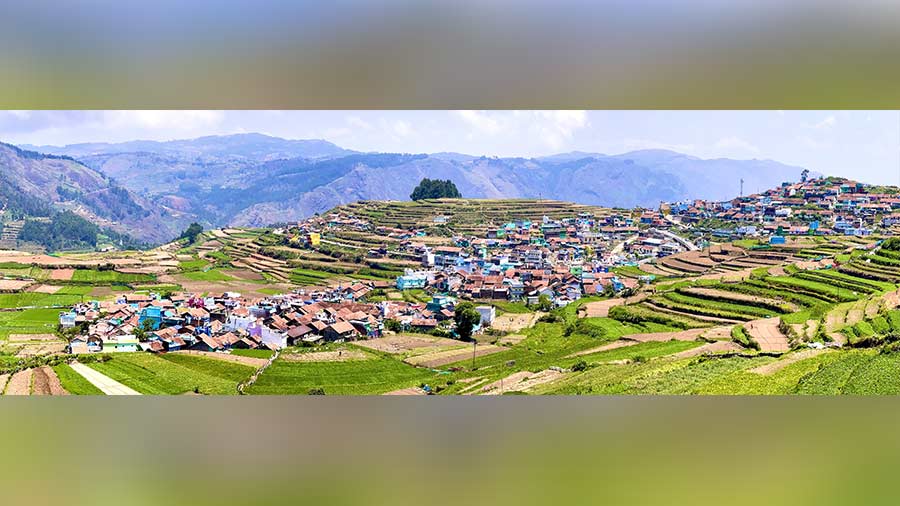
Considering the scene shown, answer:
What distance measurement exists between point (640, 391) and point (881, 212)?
2146 mm

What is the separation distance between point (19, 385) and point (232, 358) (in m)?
1.28

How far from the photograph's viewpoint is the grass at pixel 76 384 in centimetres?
439

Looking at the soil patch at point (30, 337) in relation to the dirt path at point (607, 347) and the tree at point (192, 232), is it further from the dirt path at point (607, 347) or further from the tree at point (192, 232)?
the dirt path at point (607, 347)

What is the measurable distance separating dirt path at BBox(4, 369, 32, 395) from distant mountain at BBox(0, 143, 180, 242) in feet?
3.80

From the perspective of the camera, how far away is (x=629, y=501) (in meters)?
2.67

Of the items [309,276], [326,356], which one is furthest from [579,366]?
[309,276]

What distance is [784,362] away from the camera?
451 cm

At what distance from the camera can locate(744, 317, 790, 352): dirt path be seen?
15.1ft

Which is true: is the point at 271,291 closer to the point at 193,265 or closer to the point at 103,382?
the point at 193,265

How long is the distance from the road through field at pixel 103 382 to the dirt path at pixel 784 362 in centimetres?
392

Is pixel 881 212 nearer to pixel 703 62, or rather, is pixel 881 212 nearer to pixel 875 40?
pixel 875 40

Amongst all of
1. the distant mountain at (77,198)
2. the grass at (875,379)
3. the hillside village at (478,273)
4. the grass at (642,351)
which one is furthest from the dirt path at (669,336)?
the distant mountain at (77,198)

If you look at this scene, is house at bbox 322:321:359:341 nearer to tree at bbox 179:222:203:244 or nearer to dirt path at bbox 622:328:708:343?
tree at bbox 179:222:203:244

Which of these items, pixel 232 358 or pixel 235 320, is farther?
pixel 235 320
